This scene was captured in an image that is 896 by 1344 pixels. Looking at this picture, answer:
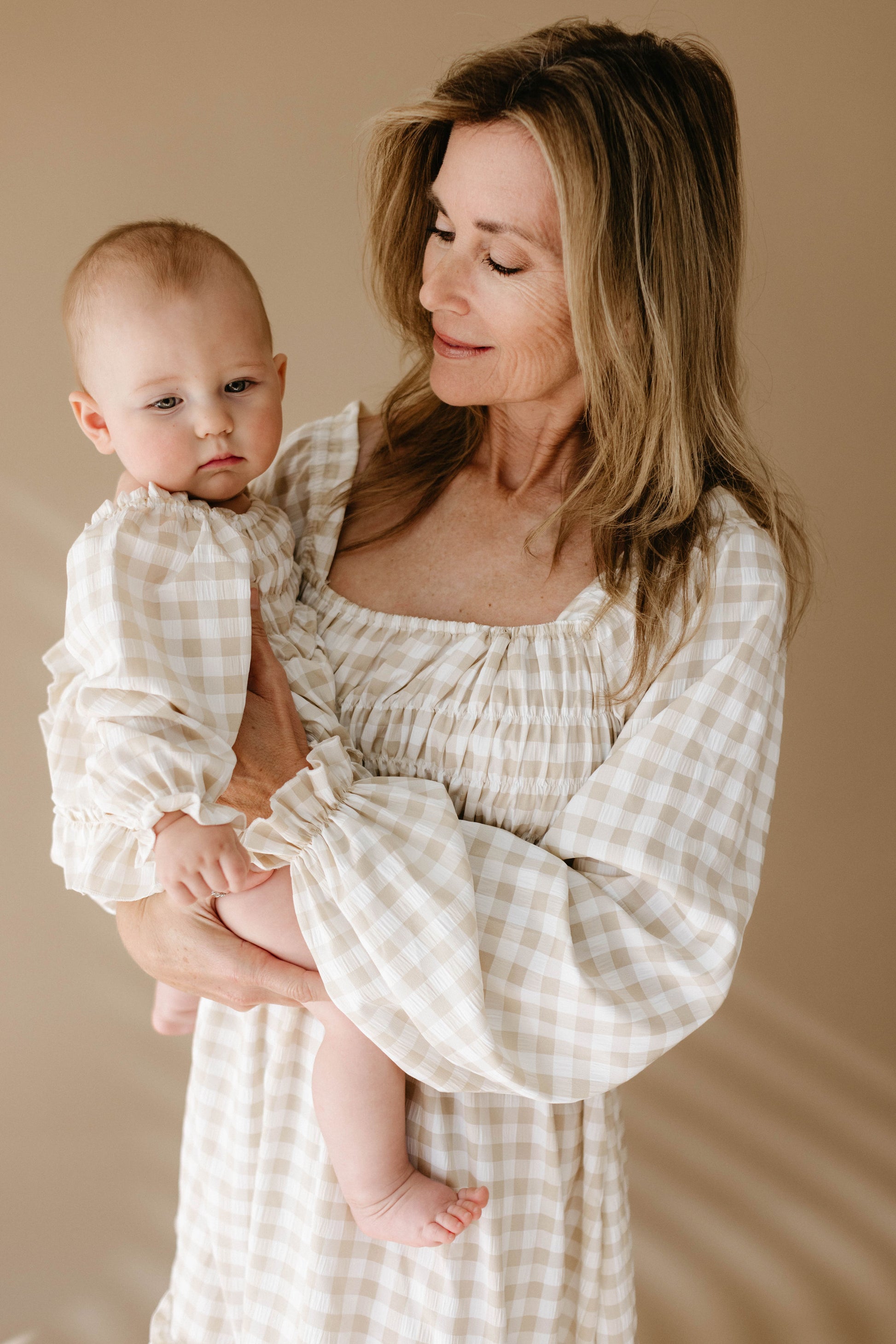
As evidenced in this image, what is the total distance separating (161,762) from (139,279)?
1.71 ft

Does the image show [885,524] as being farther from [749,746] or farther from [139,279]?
[139,279]

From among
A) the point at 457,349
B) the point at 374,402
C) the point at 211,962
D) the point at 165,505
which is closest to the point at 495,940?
the point at 211,962

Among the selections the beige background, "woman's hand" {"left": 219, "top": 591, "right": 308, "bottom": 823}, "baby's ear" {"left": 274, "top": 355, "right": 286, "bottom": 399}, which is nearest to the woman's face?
"baby's ear" {"left": 274, "top": 355, "right": 286, "bottom": 399}

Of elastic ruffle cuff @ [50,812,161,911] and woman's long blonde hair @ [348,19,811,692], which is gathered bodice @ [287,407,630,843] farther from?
elastic ruffle cuff @ [50,812,161,911]

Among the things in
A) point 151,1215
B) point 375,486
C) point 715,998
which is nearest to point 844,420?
point 375,486

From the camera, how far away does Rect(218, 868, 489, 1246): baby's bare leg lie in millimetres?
1154

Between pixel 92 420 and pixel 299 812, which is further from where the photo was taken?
pixel 92 420

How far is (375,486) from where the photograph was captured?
4.84ft

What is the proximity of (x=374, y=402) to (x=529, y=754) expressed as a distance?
1067 mm

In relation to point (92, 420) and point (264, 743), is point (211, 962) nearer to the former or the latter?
point (264, 743)

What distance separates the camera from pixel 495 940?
1116 mm

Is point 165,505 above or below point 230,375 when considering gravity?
below

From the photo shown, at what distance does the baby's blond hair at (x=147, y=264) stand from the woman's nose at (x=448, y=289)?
0.68 ft

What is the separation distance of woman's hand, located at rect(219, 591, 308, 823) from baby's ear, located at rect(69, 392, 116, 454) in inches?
11.2
